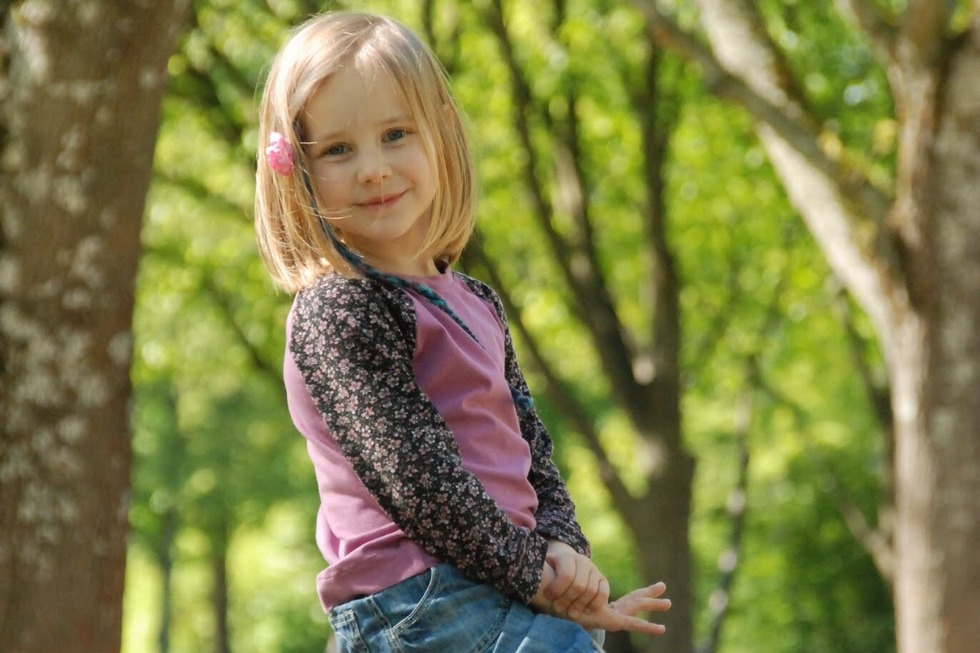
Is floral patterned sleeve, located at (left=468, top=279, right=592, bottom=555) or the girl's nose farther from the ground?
the girl's nose

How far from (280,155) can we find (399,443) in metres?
0.55

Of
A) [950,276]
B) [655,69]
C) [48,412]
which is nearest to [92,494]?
[48,412]

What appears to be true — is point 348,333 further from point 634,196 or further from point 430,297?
point 634,196

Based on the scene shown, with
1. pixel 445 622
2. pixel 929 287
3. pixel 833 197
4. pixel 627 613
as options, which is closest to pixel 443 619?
pixel 445 622

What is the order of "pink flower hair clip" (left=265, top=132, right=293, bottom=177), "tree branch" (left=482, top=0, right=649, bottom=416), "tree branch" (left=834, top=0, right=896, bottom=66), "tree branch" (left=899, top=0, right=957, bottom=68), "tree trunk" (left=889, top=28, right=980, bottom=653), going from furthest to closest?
1. "tree branch" (left=482, top=0, right=649, bottom=416)
2. "tree branch" (left=834, top=0, right=896, bottom=66)
3. "tree trunk" (left=889, top=28, right=980, bottom=653)
4. "tree branch" (left=899, top=0, right=957, bottom=68)
5. "pink flower hair clip" (left=265, top=132, right=293, bottom=177)

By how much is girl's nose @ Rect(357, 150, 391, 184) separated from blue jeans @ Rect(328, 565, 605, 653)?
650mm

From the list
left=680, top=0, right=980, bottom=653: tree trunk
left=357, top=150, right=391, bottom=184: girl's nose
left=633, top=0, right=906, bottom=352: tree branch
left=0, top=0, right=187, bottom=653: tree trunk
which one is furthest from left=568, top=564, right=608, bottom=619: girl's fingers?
left=633, top=0, right=906, bottom=352: tree branch

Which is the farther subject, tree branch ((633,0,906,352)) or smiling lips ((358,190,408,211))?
tree branch ((633,0,906,352))

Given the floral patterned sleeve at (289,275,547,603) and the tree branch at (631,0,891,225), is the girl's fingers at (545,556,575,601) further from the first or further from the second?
the tree branch at (631,0,891,225)

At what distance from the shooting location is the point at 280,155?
2.42 metres

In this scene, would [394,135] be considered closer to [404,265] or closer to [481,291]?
[404,265]

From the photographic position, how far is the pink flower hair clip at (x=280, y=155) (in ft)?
7.95

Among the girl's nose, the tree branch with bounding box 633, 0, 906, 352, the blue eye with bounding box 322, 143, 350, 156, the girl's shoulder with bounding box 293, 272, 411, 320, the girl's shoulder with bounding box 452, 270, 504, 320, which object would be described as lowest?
the tree branch with bounding box 633, 0, 906, 352

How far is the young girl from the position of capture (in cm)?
221
